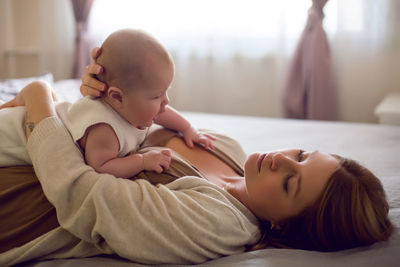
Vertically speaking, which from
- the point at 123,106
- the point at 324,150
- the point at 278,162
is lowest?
the point at 324,150

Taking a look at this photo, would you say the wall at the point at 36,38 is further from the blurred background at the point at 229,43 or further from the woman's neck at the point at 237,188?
the woman's neck at the point at 237,188

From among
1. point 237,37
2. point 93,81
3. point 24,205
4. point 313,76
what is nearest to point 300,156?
point 93,81

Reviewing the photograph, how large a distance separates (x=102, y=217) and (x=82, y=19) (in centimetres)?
274

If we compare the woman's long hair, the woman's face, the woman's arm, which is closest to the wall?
the woman's arm

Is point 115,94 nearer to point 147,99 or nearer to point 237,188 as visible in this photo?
point 147,99

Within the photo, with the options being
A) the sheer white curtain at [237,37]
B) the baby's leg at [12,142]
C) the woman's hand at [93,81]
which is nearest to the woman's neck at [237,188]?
the woman's hand at [93,81]

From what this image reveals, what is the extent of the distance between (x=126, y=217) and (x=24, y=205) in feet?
0.91

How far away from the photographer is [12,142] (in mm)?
1115

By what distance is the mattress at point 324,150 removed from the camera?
953 millimetres

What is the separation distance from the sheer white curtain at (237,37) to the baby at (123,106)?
2.03 m

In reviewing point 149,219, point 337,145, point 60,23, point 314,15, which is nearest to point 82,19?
point 60,23

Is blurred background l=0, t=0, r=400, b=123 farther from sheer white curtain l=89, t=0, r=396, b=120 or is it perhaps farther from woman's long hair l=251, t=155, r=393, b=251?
woman's long hair l=251, t=155, r=393, b=251

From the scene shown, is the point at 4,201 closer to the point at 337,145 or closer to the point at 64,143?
the point at 64,143

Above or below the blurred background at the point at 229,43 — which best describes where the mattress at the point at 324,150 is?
below
